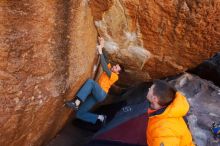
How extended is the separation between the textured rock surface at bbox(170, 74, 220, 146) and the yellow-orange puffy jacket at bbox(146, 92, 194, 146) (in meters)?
1.15

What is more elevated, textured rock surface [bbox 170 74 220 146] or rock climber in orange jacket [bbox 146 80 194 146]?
rock climber in orange jacket [bbox 146 80 194 146]

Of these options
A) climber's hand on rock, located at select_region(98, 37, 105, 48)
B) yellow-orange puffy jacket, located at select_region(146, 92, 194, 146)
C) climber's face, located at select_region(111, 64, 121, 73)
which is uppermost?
climber's hand on rock, located at select_region(98, 37, 105, 48)

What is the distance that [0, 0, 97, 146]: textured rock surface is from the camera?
352 centimetres

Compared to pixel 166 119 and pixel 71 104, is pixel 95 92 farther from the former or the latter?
pixel 166 119

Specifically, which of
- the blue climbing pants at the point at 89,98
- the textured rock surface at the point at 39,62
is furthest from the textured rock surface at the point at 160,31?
the blue climbing pants at the point at 89,98

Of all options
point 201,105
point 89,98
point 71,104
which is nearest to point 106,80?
point 89,98

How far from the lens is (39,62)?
3877 mm

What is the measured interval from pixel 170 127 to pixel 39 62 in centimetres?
142

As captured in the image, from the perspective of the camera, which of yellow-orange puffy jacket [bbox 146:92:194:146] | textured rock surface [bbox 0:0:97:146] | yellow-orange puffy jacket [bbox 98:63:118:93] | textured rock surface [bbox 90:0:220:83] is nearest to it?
yellow-orange puffy jacket [bbox 146:92:194:146]

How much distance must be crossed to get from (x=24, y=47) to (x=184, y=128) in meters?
1.65

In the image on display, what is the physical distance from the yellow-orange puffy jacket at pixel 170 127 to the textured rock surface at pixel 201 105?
1.15 m

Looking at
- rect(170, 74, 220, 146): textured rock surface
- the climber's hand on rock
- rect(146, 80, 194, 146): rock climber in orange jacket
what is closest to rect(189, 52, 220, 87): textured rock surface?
rect(170, 74, 220, 146): textured rock surface

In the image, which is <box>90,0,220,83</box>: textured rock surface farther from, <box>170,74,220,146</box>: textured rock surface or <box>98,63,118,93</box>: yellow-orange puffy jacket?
<box>170,74,220,146</box>: textured rock surface

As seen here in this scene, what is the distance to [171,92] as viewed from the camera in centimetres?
367
